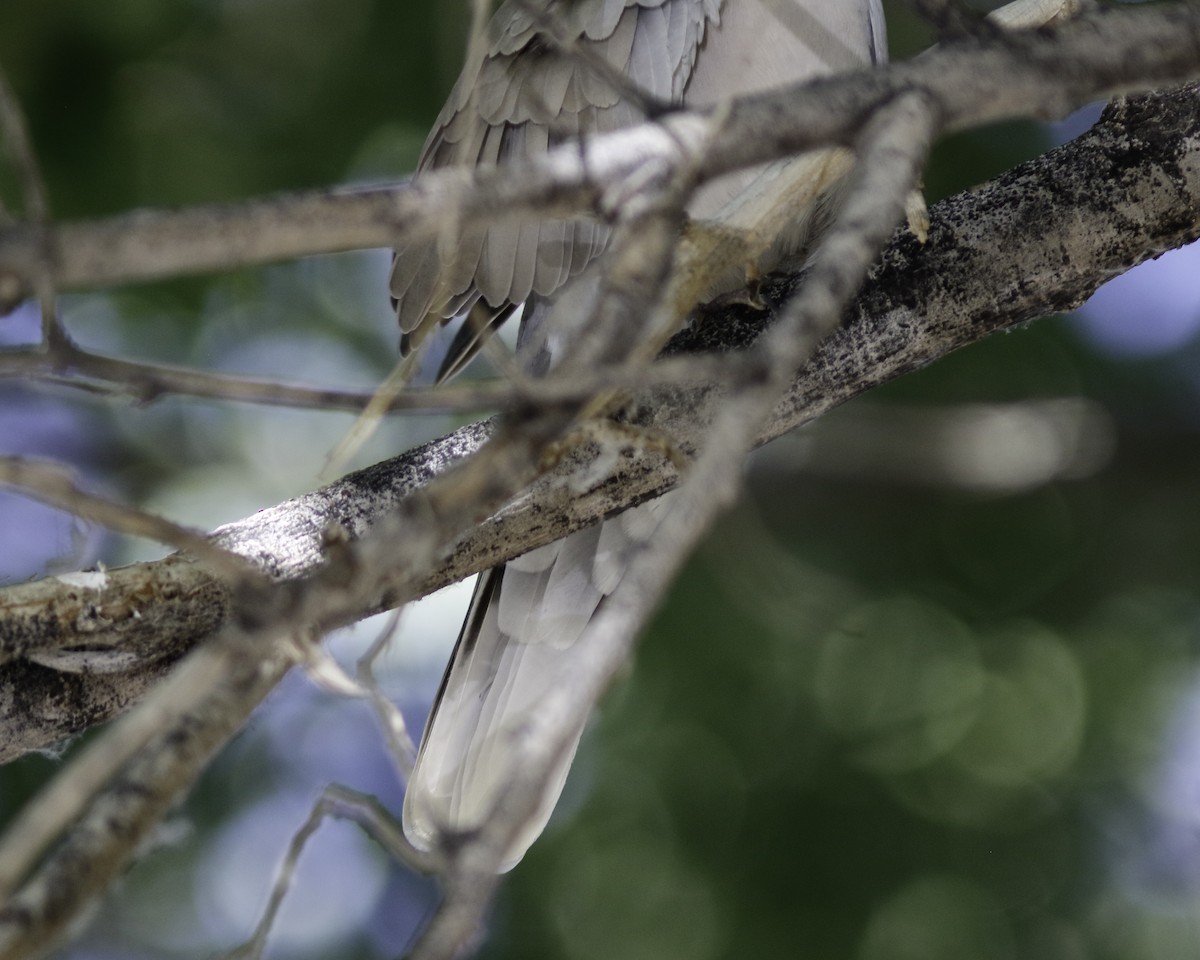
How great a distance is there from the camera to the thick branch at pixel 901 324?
1.97 m

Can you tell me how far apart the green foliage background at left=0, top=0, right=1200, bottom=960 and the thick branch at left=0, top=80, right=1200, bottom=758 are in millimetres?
1280

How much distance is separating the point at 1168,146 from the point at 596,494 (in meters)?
1.06

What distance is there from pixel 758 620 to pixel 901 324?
1.64 m

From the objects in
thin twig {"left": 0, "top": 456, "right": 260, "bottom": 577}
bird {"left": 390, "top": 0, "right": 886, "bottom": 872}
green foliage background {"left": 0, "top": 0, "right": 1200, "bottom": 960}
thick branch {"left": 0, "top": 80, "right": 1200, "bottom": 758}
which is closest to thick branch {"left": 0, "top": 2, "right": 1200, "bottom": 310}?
thin twig {"left": 0, "top": 456, "right": 260, "bottom": 577}

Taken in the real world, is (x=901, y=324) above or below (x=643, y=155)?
above

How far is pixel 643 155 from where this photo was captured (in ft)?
3.62

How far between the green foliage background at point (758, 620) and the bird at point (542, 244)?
772mm

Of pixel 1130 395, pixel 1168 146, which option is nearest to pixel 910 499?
pixel 1130 395

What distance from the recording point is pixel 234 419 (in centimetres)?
372

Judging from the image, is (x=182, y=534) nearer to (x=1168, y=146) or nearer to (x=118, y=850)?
(x=118, y=850)

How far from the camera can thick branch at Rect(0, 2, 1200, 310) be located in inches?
36.9

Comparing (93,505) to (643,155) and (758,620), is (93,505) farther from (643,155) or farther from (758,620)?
(758,620)

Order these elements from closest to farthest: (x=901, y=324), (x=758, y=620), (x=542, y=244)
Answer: (x=901, y=324), (x=542, y=244), (x=758, y=620)

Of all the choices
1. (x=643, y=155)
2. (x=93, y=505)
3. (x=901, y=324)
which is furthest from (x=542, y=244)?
(x=93, y=505)
